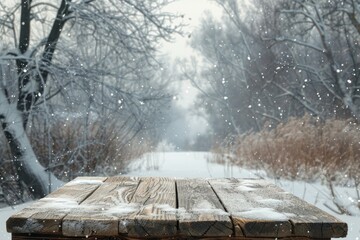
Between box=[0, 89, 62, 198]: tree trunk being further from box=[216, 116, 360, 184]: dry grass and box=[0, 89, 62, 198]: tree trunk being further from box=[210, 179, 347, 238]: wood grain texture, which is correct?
box=[210, 179, 347, 238]: wood grain texture

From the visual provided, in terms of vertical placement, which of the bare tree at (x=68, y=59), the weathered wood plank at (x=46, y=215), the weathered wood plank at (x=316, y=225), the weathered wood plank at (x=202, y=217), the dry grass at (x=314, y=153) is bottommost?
the dry grass at (x=314, y=153)

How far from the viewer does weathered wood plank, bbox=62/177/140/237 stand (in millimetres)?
1699

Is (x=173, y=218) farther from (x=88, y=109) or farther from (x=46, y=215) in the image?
(x=88, y=109)

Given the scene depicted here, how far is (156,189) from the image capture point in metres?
2.50

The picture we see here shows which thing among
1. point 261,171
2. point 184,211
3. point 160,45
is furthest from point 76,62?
point 184,211

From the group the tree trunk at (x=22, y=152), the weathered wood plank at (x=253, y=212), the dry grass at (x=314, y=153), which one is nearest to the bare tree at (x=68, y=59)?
the tree trunk at (x=22, y=152)

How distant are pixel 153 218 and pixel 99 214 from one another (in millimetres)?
202

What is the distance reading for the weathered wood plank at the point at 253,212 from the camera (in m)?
1.70

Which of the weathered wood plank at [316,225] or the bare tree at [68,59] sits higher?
the bare tree at [68,59]

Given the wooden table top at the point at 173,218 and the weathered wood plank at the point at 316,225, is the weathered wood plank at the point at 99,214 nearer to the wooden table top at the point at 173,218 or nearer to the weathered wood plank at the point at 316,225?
the wooden table top at the point at 173,218

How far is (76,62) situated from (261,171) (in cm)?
447

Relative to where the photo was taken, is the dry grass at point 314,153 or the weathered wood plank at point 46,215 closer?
the weathered wood plank at point 46,215

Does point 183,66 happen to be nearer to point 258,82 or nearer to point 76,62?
point 258,82

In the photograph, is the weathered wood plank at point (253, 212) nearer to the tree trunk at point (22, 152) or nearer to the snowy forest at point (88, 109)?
the snowy forest at point (88, 109)
